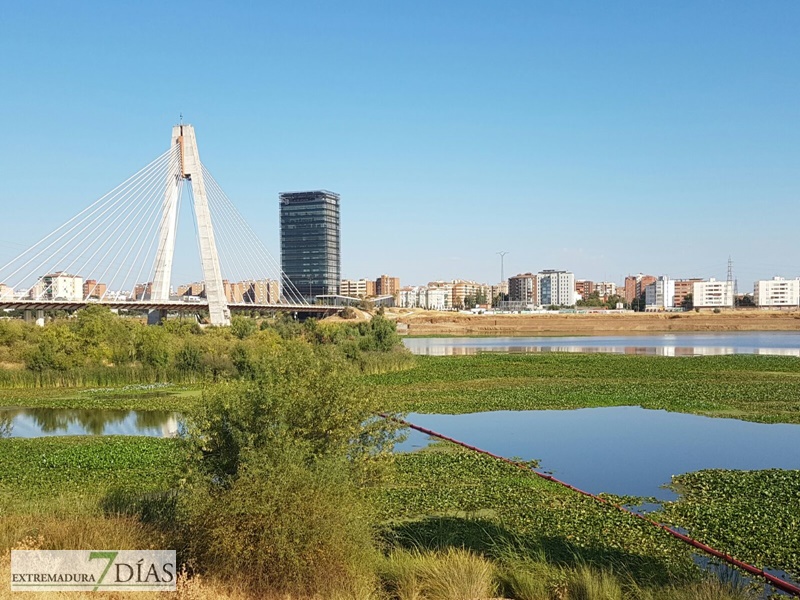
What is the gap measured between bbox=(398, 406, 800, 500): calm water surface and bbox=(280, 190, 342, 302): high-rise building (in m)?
118

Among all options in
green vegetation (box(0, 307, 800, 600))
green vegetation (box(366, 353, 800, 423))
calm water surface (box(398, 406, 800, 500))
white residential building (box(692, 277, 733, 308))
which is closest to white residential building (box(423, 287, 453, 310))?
white residential building (box(692, 277, 733, 308))

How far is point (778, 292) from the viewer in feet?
520

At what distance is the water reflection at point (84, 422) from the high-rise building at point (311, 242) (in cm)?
11419

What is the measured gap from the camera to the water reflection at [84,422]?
19.6 metres

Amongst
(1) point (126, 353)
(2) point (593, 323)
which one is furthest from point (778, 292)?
(1) point (126, 353)

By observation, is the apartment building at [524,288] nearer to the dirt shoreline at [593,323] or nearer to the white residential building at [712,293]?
the white residential building at [712,293]

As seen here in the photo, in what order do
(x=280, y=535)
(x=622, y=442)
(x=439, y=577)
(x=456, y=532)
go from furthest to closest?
1. (x=622, y=442)
2. (x=456, y=532)
3. (x=439, y=577)
4. (x=280, y=535)

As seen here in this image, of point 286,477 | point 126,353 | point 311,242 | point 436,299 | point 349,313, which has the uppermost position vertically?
point 311,242

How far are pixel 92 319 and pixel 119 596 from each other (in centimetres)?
3422

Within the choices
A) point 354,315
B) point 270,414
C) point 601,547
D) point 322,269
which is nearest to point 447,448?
point 601,547

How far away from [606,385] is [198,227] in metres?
28.8

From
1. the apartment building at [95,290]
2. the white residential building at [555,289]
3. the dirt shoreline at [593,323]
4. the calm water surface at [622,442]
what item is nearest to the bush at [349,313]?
the dirt shoreline at [593,323]

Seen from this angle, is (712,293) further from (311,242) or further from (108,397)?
(108,397)

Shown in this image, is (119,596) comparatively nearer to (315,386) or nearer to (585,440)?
(315,386)
